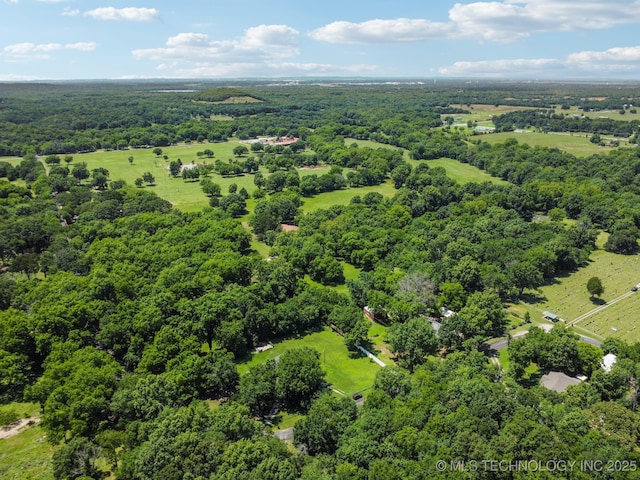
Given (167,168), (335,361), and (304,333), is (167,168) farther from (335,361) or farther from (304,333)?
(335,361)

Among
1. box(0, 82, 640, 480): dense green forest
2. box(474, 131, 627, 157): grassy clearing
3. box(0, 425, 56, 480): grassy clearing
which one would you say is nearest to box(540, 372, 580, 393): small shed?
box(0, 82, 640, 480): dense green forest

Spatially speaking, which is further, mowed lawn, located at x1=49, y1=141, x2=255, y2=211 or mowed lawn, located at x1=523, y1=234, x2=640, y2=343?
mowed lawn, located at x1=49, y1=141, x2=255, y2=211

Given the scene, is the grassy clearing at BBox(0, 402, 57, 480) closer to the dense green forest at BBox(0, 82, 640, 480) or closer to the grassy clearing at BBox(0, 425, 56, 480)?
the grassy clearing at BBox(0, 425, 56, 480)

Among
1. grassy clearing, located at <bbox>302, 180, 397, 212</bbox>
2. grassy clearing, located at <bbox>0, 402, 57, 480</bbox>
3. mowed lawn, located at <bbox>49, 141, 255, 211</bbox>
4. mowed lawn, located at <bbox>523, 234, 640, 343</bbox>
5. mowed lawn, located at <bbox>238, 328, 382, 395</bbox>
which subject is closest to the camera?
grassy clearing, located at <bbox>0, 402, 57, 480</bbox>

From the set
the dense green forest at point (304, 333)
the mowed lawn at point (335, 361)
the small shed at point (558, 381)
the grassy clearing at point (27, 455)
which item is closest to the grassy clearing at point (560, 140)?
the dense green forest at point (304, 333)

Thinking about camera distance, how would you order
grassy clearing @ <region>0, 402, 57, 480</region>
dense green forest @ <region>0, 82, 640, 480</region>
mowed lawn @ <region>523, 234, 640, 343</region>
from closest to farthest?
1. dense green forest @ <region>0, 82, 640, 480</region>
2. grassy clearing @ <region>0, 402, 57, 480</region>
3. mowed lawn @ <region>523, 234, 640, 343</region>

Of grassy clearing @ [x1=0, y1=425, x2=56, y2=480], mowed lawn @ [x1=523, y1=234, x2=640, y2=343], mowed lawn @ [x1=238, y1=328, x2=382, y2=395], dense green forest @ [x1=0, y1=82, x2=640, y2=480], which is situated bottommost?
grassy clearing @ [x1=0, y1=425, x2=56, y2=480]

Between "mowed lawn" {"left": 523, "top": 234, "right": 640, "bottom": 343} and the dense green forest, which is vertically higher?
the dense green forest
